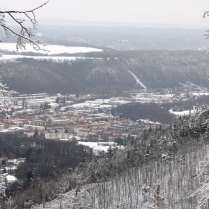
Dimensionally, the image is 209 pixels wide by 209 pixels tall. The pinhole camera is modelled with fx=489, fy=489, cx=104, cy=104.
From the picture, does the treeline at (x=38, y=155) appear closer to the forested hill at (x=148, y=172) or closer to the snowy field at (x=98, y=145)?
the snowy field at (x=98, y=145)

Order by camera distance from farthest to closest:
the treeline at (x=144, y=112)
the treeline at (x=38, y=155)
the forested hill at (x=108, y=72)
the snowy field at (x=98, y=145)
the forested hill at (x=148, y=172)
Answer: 1. the forested hill at (x=108, y=72)
2. the treeline at (x=144, y=112)
3. the snowy field at (x=98, y=145)
4. the treeline at (x=38, y=155)
5. the forested hill at (x=148, y=172)

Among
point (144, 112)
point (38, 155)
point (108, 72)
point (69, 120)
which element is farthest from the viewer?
point (108, 72)

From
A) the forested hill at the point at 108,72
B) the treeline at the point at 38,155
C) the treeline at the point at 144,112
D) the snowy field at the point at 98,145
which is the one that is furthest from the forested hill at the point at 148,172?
the forested hill at the point at 108,72

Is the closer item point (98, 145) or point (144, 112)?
point (98, 145)

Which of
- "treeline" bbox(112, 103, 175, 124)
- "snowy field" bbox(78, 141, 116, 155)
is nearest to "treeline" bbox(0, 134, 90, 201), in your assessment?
"snowy field" bbox(78, 141, 116, 155)

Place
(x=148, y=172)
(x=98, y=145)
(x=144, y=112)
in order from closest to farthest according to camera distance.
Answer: (x=148, y=172) → (x=98, y=145) → (x=144, y=112)

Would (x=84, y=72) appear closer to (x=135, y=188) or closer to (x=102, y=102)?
(x=102, y=102)

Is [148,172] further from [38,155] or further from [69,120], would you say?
Result: [69,120]

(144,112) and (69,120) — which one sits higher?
(69,120)

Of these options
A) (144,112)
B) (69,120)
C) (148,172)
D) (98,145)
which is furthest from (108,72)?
(148,172)
